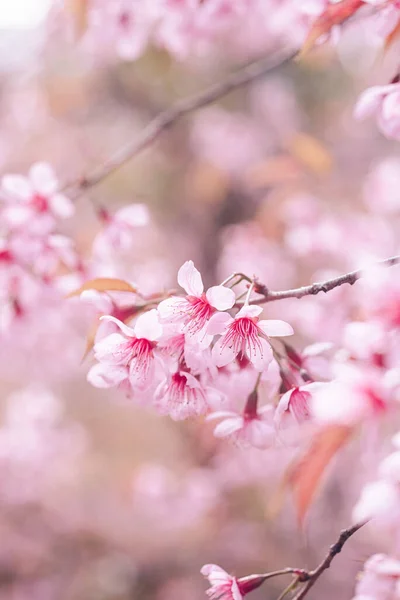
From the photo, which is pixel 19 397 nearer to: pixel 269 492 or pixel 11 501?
pixel 11 501

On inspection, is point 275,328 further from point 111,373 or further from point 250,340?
point 111,373

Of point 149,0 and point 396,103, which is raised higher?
point 149,0

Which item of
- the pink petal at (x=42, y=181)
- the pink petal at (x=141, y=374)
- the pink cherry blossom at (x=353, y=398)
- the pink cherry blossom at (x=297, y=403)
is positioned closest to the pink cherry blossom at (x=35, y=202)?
the pink petal at (x=42, y=181)

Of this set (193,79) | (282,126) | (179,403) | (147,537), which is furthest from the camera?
(282,126)

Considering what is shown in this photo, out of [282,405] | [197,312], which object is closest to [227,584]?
[282,405]

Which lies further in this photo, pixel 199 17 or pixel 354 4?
pixel 199 17

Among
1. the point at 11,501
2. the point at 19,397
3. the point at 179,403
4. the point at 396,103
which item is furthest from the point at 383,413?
the point at 11,501

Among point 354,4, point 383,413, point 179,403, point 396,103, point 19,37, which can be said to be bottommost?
point 383,413
